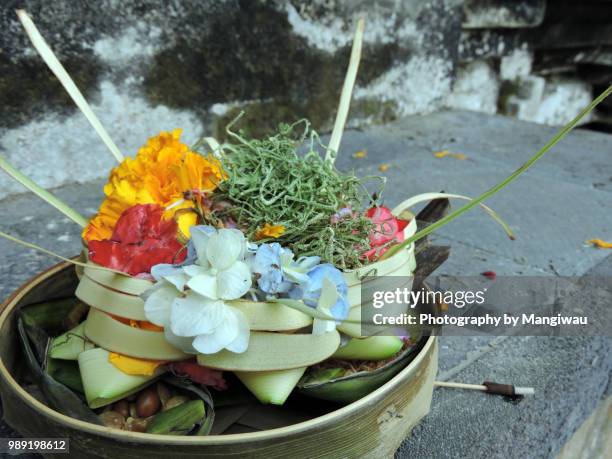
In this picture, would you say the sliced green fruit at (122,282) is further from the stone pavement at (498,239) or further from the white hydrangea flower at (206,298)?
the stone pavement at (498,239)

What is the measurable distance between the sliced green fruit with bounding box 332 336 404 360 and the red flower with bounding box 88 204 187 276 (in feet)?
0.62

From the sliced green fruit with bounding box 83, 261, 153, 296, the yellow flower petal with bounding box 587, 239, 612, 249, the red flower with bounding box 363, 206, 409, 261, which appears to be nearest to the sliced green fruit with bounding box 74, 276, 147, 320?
the sliced green fruit with bounding box 83, 261, 153, 296

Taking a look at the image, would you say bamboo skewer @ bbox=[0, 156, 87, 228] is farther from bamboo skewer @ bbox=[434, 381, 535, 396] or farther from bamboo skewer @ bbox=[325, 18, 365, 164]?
bamboo skewer @ bbox=[434, 381, 535, 396]

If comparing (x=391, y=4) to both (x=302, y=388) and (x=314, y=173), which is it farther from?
(x=302, y=388)

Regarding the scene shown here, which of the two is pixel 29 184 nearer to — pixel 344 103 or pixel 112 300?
pixel 112 300

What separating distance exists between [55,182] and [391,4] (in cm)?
149

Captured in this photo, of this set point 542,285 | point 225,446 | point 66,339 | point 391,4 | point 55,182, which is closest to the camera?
point 225,446

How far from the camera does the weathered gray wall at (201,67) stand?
4.87 ft

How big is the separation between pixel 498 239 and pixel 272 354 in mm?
1122

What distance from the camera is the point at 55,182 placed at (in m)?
1.60

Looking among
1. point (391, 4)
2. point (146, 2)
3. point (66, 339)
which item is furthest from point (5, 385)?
point (391, 4)

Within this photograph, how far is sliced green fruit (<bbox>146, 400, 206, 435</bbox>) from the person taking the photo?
0.52 m

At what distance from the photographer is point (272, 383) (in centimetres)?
55

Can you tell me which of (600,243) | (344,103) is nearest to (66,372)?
(344,103)
